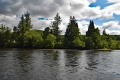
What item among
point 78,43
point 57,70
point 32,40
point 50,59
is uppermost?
point 32,40

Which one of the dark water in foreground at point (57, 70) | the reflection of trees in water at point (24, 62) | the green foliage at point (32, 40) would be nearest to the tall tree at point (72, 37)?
the green foliage at point (32, 40)

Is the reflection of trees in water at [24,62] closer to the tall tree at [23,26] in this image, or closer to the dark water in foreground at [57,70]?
the dark water in foreground at [57,70]

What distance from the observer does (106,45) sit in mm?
128500

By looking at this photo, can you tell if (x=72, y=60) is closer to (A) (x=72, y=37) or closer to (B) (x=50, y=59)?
(B) (x=50, y=59)

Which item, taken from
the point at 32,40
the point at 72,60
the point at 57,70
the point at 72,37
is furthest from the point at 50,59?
the point at 72,37

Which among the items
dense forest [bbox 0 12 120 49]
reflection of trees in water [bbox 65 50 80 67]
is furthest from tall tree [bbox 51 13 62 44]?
reflection of trees in water [bbox 65 50 80 67]

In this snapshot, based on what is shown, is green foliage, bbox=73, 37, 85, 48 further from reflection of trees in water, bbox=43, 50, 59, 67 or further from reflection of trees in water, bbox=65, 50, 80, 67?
reflection of trees in water, bbox=43, 50, 59, 67

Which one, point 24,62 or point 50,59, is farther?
point 50,59

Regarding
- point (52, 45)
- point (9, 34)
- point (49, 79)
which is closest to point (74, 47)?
point (52, 45)

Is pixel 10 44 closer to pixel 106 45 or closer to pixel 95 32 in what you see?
pixel 95 32

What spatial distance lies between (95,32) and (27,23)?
5052cm

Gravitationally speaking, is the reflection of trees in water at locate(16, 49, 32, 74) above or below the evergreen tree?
below

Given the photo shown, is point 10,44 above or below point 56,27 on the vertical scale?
below

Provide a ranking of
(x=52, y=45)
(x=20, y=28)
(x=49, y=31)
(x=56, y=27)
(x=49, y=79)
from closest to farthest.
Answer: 1. (x=49, y=79)
2. (x=52, y=45)
3. (x=20, y=28)
4. (x=56, y=27)
5. (x=49, y=31)
